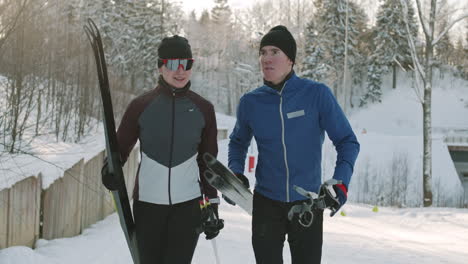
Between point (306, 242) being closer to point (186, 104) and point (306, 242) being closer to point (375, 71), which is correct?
point (186, 104)

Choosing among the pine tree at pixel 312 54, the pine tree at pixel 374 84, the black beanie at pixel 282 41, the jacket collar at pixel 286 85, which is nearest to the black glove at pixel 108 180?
the jacket collar at pixel 286 85

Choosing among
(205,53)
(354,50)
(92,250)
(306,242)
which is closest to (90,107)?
(92,250)

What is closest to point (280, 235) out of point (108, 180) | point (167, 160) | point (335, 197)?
point (335, 197)

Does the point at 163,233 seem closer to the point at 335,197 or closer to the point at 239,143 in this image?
the point at 239,143

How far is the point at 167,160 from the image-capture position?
2740 millimetres

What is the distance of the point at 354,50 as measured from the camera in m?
44.7

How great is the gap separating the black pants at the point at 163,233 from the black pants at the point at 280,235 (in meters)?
0.45

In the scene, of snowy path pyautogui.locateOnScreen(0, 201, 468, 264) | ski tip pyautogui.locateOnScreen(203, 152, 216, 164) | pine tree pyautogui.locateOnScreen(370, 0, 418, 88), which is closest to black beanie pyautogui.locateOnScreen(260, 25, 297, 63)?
ski tip pyautogui.locateOnScreen(203, 152, 216, 164)

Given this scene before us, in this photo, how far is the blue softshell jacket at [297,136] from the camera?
2572 millimetres

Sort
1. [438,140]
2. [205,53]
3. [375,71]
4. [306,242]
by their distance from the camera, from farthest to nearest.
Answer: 1. [205,53]
2. [375,71]
3. [438,140]
4. [306,242]

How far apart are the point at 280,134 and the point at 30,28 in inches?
183

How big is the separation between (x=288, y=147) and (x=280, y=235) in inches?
21.0

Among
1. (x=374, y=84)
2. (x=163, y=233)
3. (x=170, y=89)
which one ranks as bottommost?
(x=163, y=233)

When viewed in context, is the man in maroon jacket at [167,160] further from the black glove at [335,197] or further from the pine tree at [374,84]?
the pine tree at [374,84]
